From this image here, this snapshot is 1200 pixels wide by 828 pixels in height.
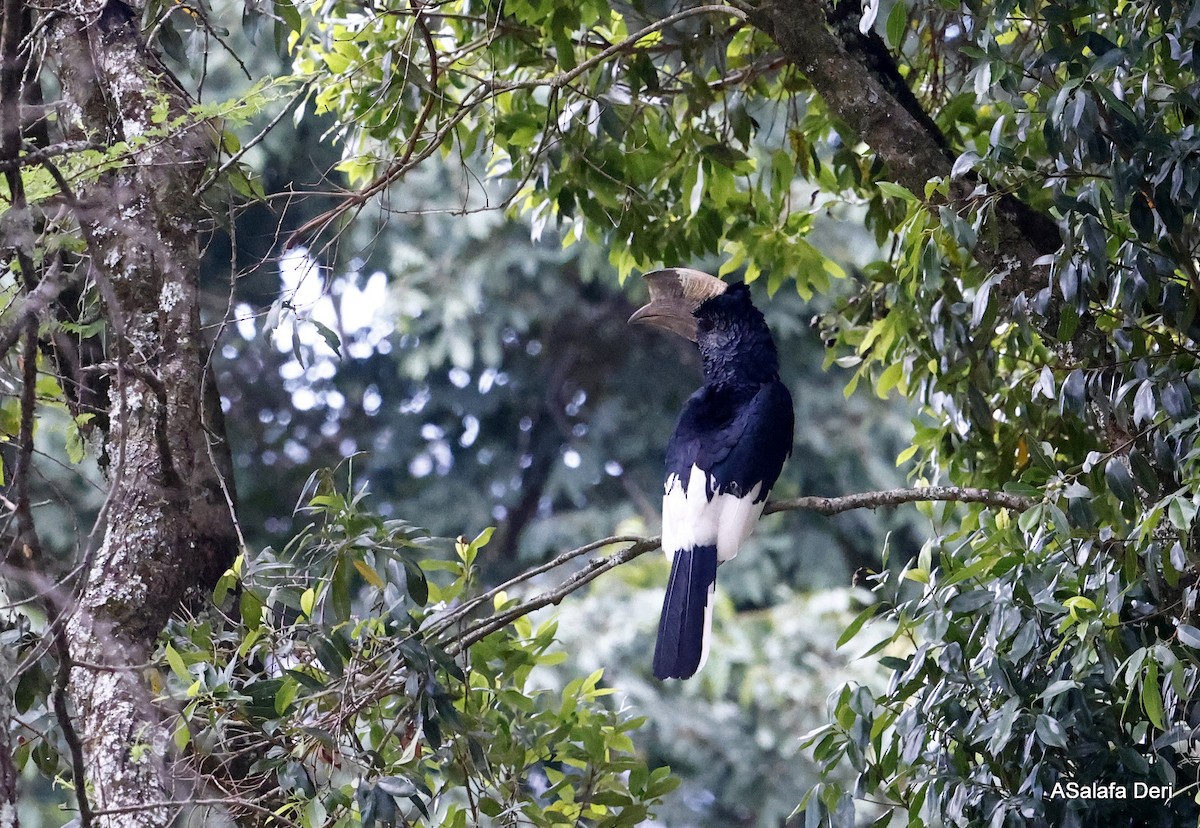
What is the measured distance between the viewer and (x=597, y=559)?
2.01 m

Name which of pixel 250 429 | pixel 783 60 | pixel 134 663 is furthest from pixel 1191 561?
pixel 250 429

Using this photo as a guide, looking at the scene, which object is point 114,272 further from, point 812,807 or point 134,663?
point 812,807

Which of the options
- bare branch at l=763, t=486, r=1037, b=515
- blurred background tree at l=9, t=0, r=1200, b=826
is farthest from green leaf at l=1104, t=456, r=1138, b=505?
bare branch at l=763, t=486, r=1037, b=515

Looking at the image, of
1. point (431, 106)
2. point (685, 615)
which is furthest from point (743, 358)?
point (431, 106)

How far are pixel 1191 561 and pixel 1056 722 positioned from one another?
30 cm

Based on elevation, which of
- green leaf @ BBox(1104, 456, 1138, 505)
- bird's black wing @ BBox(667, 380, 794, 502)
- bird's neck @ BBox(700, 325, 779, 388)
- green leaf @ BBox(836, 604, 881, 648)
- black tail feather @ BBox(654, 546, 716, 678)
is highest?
bird's neck @ BBox(700, 325, 779, 388)

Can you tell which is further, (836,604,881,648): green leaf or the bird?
the bird

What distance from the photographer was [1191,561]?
1.69m

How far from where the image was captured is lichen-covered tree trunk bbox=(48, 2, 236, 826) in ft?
6.50

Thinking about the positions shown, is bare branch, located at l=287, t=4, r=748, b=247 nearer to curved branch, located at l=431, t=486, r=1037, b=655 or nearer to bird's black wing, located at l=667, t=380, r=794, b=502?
curved branch, located at l=431, t=486, r=1037, b=655

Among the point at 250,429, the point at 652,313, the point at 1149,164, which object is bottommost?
the point at 1149,164

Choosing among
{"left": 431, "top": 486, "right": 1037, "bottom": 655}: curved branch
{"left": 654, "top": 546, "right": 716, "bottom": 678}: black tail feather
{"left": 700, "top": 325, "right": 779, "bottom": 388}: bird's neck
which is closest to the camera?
{"left": 431, "top": 486, "right": 1037, "bottom": 655}: curved branch

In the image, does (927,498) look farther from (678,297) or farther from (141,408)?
(141,408)

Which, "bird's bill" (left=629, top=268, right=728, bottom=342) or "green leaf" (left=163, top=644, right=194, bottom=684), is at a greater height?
"bird's bill" (left=629, top=268, right=728, bottom=342)
